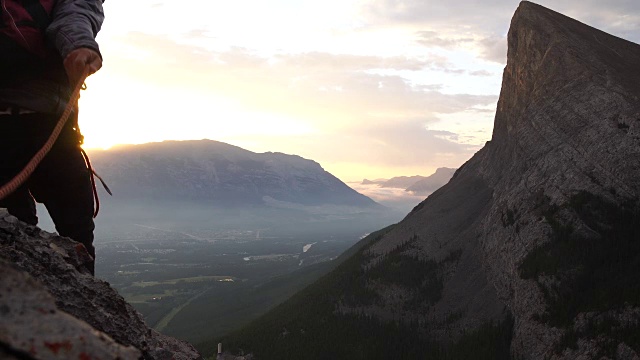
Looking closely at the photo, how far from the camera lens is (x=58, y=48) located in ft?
21.0

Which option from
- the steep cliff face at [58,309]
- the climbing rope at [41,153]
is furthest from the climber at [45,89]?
the steep cliff face at [58,309]

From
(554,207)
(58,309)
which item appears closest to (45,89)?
(58,309)

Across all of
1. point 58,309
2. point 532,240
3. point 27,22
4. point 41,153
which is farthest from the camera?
point 532,240

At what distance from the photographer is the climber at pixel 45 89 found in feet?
21.1

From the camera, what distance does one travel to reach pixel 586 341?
205 ft

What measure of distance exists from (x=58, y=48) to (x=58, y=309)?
4.41 meters

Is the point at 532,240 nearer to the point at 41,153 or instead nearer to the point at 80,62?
the point at 80,62

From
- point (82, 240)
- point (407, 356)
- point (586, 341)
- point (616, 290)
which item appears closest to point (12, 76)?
point (82, 240)

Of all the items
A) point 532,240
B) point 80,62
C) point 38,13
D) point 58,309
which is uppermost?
point 38,13

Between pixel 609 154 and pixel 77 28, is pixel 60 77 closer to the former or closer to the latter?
pixel 77 28

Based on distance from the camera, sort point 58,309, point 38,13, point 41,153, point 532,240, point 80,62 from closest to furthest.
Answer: point 58,309, point 41,153, point 80,62, point 38,13, point 532,240

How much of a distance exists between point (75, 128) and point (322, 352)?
106347 mm

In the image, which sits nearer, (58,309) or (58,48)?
(58,309)

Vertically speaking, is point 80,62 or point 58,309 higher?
point 80,62
